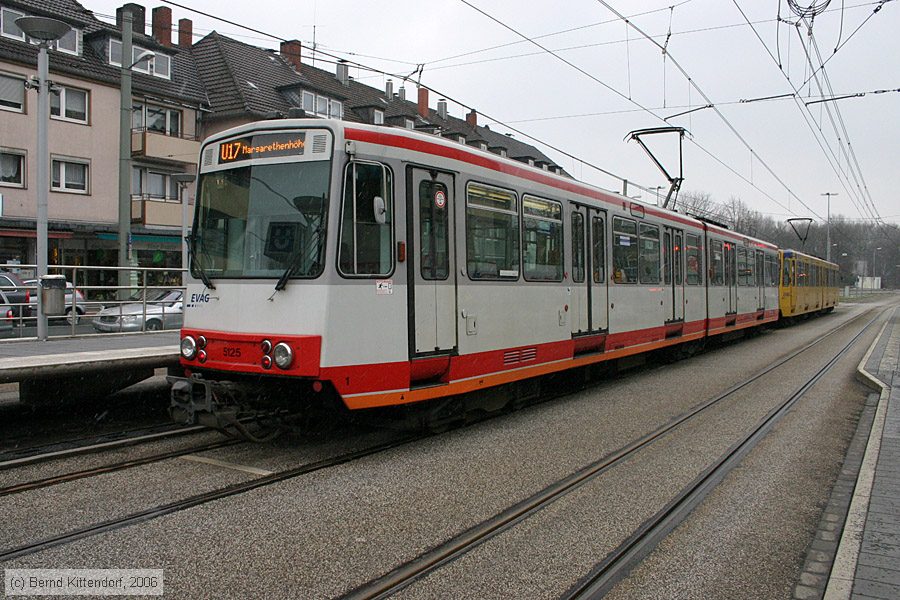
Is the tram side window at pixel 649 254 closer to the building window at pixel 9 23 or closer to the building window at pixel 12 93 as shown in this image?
the building window at pixel 12 93

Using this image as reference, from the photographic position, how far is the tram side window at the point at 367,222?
6622mm

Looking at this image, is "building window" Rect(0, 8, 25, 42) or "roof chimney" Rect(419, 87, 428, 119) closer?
"building window" Rect(0, 8, 25, 42)

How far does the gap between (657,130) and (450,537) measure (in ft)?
47.4

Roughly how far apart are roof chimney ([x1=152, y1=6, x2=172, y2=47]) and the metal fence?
25673 mm

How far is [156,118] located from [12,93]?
603 cm

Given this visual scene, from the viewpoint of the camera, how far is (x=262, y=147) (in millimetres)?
6949

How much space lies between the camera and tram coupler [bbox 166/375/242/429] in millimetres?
6488

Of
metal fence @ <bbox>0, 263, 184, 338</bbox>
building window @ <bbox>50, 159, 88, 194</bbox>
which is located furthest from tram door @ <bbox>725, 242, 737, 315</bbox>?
building window @ <bbox>50, 159, 88, 194</bbox>

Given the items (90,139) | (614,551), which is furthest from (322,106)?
(614,551)

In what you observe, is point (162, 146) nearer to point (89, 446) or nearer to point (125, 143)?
point (125, 143)

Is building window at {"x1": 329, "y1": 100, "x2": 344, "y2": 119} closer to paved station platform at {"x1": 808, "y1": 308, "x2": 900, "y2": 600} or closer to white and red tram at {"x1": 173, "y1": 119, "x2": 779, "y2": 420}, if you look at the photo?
white and red tram at {"x1": 173, "y1": 119, "x2": 779, "y2": 420}

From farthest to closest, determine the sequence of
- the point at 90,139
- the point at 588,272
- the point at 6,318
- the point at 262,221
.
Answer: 1. the point at 90,139
2. the point at 588,272
3. the point at 6,318
4. the point at 262,221

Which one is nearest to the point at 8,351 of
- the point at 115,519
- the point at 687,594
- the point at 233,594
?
the point at 115,519

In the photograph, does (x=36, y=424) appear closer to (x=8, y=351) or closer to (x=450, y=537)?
(x=8, y=351)
